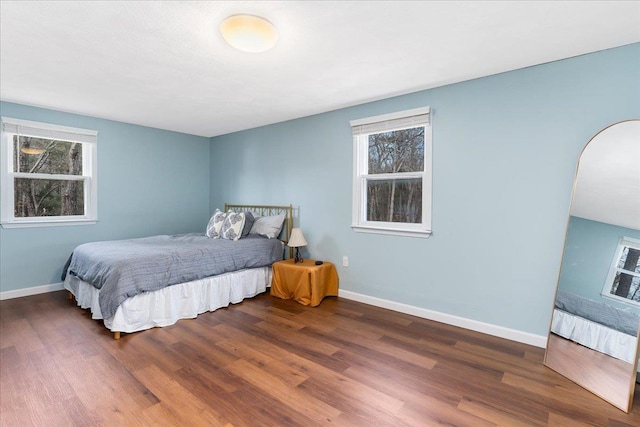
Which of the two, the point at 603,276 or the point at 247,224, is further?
the point at 247,224

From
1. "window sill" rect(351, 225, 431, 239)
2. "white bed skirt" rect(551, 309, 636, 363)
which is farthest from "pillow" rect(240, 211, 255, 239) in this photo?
"white bed skirt" rect(551, 309, 636, 363)

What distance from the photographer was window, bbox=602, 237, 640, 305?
1902 millimetres

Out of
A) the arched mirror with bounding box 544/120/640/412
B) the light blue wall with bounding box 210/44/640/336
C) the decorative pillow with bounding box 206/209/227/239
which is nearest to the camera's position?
the arched mirror with bounding box 544/120/640/412

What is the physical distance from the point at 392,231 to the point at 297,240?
116 centimetres

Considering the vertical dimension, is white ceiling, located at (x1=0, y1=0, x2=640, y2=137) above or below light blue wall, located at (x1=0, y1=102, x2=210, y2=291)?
above

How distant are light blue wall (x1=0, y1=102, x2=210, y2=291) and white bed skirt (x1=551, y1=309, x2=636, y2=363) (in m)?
5.00

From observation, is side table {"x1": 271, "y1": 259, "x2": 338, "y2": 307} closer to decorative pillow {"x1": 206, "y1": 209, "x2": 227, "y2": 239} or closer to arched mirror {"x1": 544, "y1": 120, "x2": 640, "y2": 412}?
decorative pillow {"x1": 206, "y1": 209, "x2": 227, "y2": 239}

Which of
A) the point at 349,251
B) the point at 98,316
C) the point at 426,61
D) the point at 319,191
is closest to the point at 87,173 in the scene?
the point at 98,316

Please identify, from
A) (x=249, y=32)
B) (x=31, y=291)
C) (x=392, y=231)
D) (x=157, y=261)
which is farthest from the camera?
(x=31, y=291)

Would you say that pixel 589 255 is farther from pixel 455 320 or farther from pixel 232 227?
pixel 232 227

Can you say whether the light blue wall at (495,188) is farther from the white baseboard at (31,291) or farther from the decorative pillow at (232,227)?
the white baseboard at (31,291)

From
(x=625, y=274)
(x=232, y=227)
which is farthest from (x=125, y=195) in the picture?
(x=625, y=274)

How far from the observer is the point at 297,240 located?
12.4 ft

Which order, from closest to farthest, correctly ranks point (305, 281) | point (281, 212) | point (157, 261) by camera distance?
point (157, 261)
point (305, 281)
point (281, 212)
